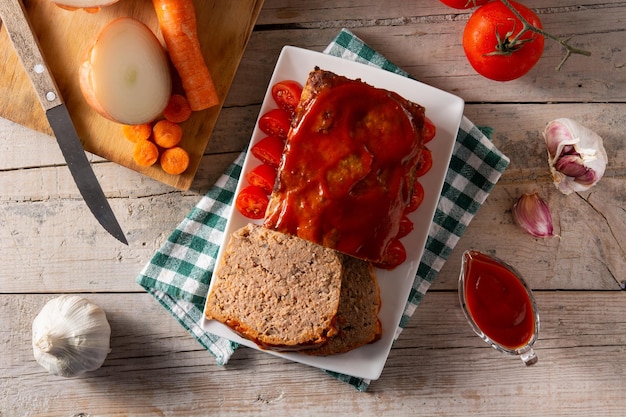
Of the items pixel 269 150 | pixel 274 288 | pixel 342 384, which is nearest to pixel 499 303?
pixel 342 384

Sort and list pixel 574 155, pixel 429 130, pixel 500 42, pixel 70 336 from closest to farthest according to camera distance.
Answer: pixel 500 42, pixel 429 130, pixel 70 336, pixel 574 155

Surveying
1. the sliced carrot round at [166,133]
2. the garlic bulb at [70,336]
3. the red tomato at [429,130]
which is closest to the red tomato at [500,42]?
the red tomato at [429,130]

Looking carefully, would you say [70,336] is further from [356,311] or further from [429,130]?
[429,130]

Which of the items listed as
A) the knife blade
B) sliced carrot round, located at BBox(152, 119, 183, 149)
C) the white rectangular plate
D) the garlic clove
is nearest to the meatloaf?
the white rectangular plate

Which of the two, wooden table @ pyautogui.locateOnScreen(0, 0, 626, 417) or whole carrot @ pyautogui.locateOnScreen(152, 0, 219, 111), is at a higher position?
whole carrot @ pyautogui.locateOnScreen(152, 0, 219, 111)

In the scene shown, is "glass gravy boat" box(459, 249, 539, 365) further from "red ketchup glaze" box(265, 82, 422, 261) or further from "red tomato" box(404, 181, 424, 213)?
"red ketchup glaze" box(265, 82, 422, 261)

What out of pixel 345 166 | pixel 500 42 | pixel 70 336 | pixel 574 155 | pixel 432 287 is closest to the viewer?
pixel 345 166

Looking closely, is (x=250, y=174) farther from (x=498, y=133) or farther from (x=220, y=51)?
(x=498, y=133)

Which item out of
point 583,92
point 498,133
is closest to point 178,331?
point 498,133
